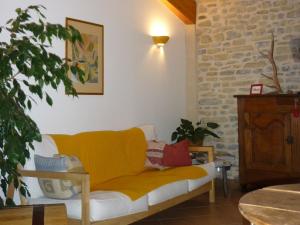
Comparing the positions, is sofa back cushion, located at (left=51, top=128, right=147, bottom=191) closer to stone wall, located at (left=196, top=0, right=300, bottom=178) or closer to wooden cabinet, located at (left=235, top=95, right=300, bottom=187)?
wooden cabinet, located at (left=235, top=95, right=300, bottom=187)

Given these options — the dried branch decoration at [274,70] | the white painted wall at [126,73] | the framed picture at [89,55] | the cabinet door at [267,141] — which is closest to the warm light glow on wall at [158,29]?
the white painted wall at [126,73]

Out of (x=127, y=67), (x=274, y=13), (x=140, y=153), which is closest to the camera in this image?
(x=140, y=153)

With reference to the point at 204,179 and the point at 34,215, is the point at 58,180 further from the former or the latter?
the point at 204,179

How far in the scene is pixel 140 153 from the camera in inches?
185

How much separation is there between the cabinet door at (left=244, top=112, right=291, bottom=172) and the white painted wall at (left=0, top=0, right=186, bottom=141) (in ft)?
3.98

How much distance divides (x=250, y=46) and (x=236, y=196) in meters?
2.20

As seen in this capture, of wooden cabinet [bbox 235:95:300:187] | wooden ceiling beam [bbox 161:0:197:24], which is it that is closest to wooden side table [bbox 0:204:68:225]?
wooden cabinet [bbox 235:95:300:187]

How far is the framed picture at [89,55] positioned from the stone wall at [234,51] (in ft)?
7.37

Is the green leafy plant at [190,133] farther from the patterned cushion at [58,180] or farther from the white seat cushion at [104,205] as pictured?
the patterned cushion at [58,180]

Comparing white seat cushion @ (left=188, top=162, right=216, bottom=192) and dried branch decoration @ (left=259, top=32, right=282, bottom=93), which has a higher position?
dried branch decoration @ (left=259, top=32, right=282, bottom=93)

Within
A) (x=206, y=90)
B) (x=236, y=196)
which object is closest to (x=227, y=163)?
(x=236, y=196)

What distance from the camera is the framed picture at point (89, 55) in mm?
4289

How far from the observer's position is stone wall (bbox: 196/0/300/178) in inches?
226

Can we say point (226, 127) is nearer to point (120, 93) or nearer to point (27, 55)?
point (120, 93)
